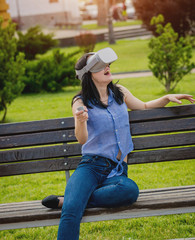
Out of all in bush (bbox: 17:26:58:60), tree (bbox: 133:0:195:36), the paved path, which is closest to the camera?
the paved path

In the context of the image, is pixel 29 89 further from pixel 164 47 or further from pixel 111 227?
pixel 111 227

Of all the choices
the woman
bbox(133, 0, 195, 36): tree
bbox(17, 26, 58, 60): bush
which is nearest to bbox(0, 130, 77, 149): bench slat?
the woman

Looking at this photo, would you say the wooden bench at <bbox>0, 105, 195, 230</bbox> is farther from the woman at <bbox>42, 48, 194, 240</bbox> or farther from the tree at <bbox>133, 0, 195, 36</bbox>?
the tree at <bbox>133, 0, 195, 36</bbox>

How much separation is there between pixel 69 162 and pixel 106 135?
51 centimetres

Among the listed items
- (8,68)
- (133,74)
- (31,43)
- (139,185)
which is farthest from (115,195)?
(31,43)

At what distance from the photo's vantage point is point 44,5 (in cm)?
4606

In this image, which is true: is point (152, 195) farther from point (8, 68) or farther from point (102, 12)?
point (102, 12)

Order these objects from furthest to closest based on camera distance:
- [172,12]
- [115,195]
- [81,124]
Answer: [172,12]
[81,124]
[115,195]

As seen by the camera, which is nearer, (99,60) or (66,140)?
(99,60)

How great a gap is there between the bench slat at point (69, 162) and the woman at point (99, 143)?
0.25 metres

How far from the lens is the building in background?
44719 millimetres

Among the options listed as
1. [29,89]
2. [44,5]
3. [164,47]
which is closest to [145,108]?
[164,47]

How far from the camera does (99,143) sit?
3209 millimetres

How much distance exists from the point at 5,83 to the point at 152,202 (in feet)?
20.8
